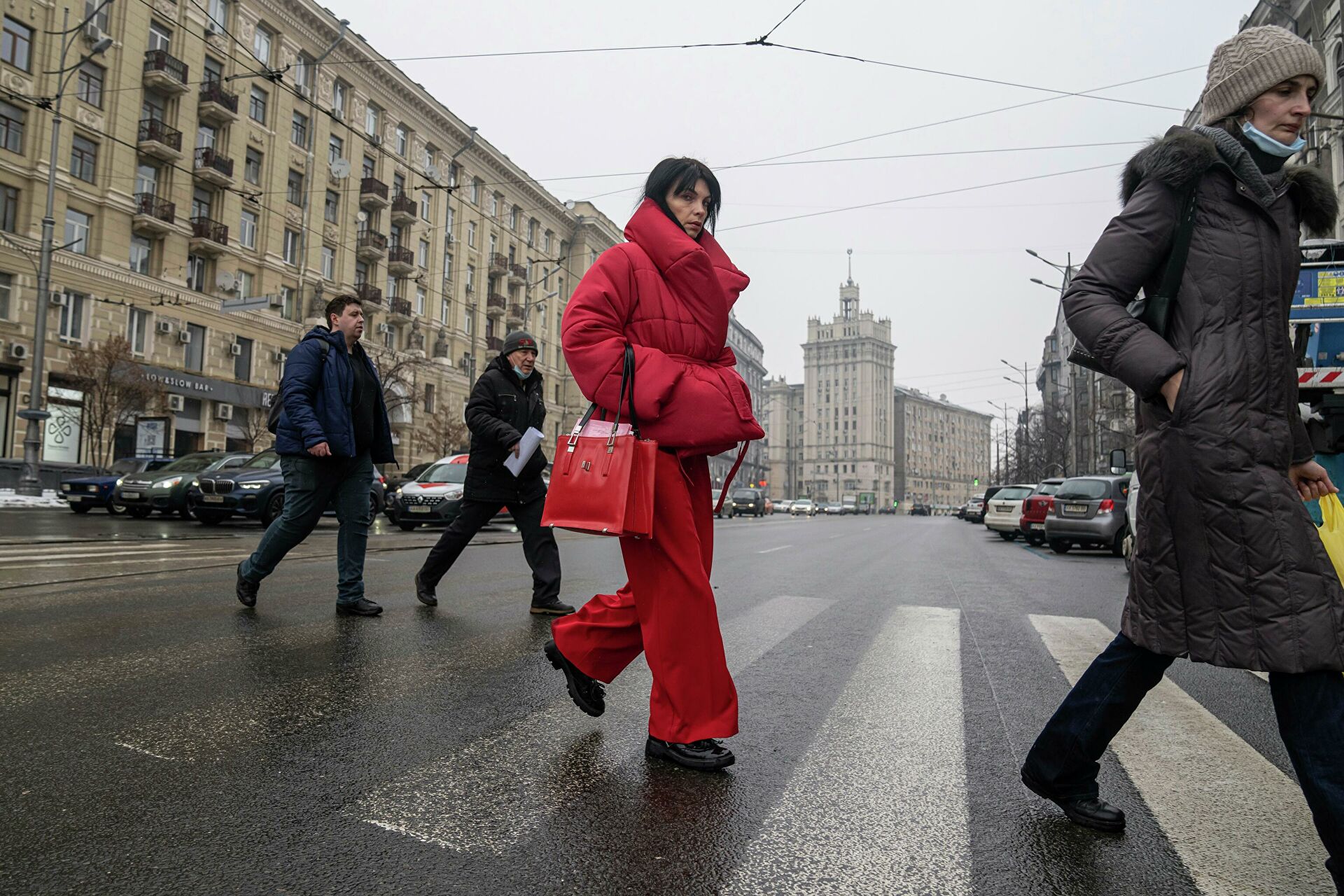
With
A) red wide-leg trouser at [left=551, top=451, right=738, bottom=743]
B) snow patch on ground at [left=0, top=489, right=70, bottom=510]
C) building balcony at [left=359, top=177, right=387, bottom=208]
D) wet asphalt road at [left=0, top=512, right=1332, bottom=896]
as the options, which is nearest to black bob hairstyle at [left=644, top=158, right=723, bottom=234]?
red wide-leg trouser at [left=551, top=451, right=738, bottom=743]

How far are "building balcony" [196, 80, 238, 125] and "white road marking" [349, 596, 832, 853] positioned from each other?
3408 centimetres

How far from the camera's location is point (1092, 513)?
16047 millimetres

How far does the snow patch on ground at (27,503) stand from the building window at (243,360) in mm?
11869

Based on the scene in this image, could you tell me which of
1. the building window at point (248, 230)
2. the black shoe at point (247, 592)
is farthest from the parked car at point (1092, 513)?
the building window at point (248, 230)

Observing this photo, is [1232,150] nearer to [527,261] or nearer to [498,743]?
[498,743]

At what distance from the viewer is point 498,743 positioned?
2934 mm

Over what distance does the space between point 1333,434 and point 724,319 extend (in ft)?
15.0

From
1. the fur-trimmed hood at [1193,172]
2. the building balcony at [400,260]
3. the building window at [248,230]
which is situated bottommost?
the fur-trimmed hood at [1193,172]

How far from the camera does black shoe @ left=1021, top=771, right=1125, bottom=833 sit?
2.30m

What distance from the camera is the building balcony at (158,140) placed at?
95.1 feet

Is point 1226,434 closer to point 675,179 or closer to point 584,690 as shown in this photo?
point 675,179

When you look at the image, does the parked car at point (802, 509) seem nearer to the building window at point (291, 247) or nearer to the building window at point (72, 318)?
the building window at point (291, 247)

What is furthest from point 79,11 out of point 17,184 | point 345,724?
point 345,724

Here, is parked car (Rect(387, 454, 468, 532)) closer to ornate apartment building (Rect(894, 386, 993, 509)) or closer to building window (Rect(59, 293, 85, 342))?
building window (Rect(59, 293, 85, 342))
